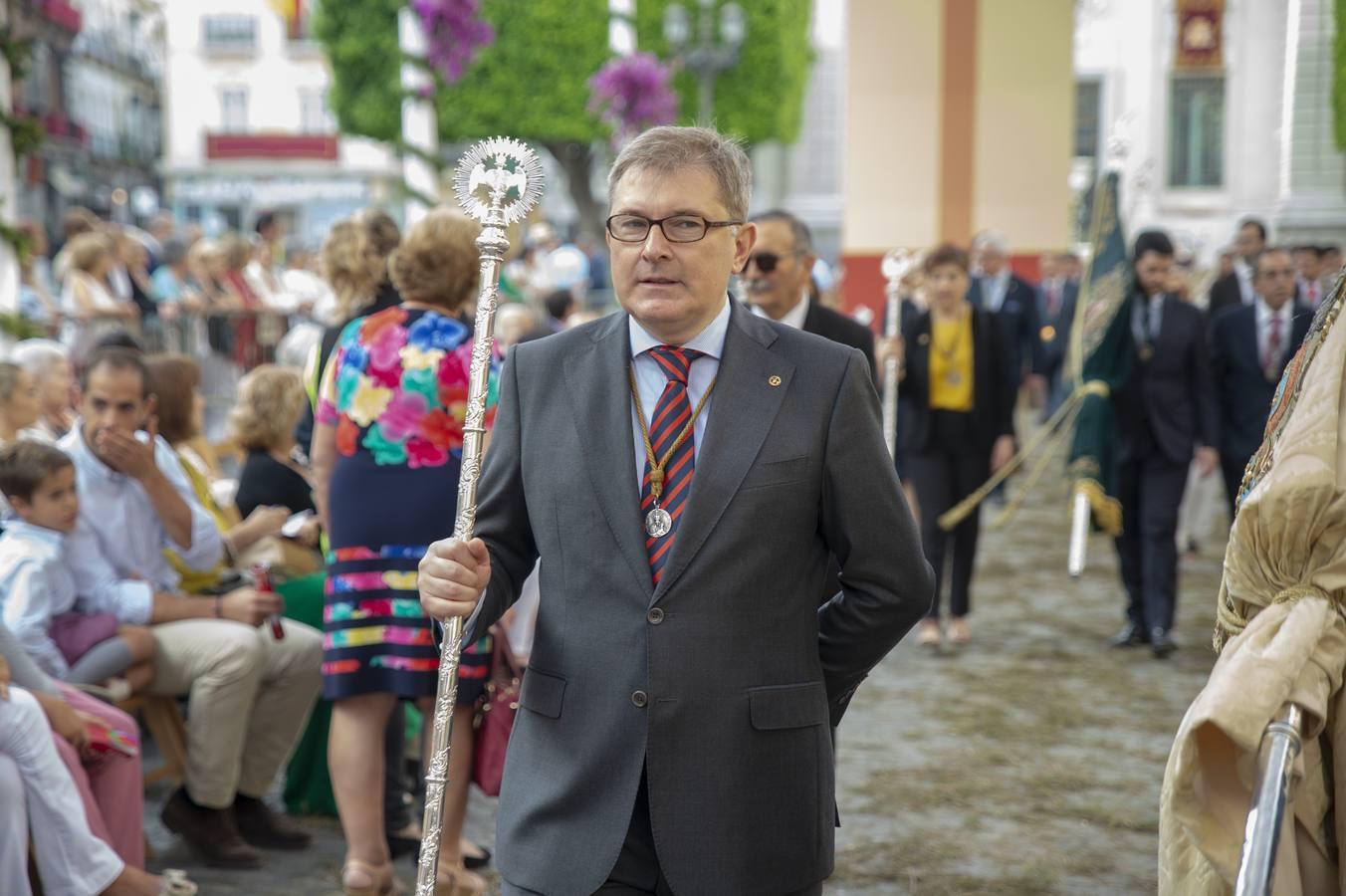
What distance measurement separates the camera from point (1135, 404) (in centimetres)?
877

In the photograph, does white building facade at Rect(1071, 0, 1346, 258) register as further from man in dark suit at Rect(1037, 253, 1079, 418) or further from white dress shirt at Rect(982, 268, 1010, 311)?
white dress shirt at Rect(982, 268, 1010, 311)

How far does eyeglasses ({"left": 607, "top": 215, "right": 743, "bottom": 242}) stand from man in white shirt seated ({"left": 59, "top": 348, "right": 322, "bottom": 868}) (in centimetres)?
317

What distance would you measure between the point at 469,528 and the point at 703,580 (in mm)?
412

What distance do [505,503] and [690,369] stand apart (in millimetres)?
419

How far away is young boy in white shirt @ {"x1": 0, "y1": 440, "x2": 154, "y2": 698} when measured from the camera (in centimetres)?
496

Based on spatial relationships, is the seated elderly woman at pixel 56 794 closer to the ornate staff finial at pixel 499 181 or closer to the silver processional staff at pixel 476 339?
the silver processional staff at pixel 476 339

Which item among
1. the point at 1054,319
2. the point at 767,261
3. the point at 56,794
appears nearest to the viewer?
the point at 56,794

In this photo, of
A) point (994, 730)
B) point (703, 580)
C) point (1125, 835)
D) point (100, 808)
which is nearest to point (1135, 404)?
point (994, 730)

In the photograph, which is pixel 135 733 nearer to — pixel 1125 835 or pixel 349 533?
pixel 349 533

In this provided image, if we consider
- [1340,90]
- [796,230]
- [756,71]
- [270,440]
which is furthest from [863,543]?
[756,71]

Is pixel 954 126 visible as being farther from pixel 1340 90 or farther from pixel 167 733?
pixel 167 733

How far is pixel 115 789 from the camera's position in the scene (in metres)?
4.71

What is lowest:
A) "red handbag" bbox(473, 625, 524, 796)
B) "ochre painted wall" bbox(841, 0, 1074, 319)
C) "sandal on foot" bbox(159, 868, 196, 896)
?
"sandal on foot" bbox(159, 868, 196, 896)

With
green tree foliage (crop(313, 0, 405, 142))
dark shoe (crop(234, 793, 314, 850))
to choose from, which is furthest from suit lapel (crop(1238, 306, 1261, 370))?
green tree foliage (crop(313, 0, 405, 142))
